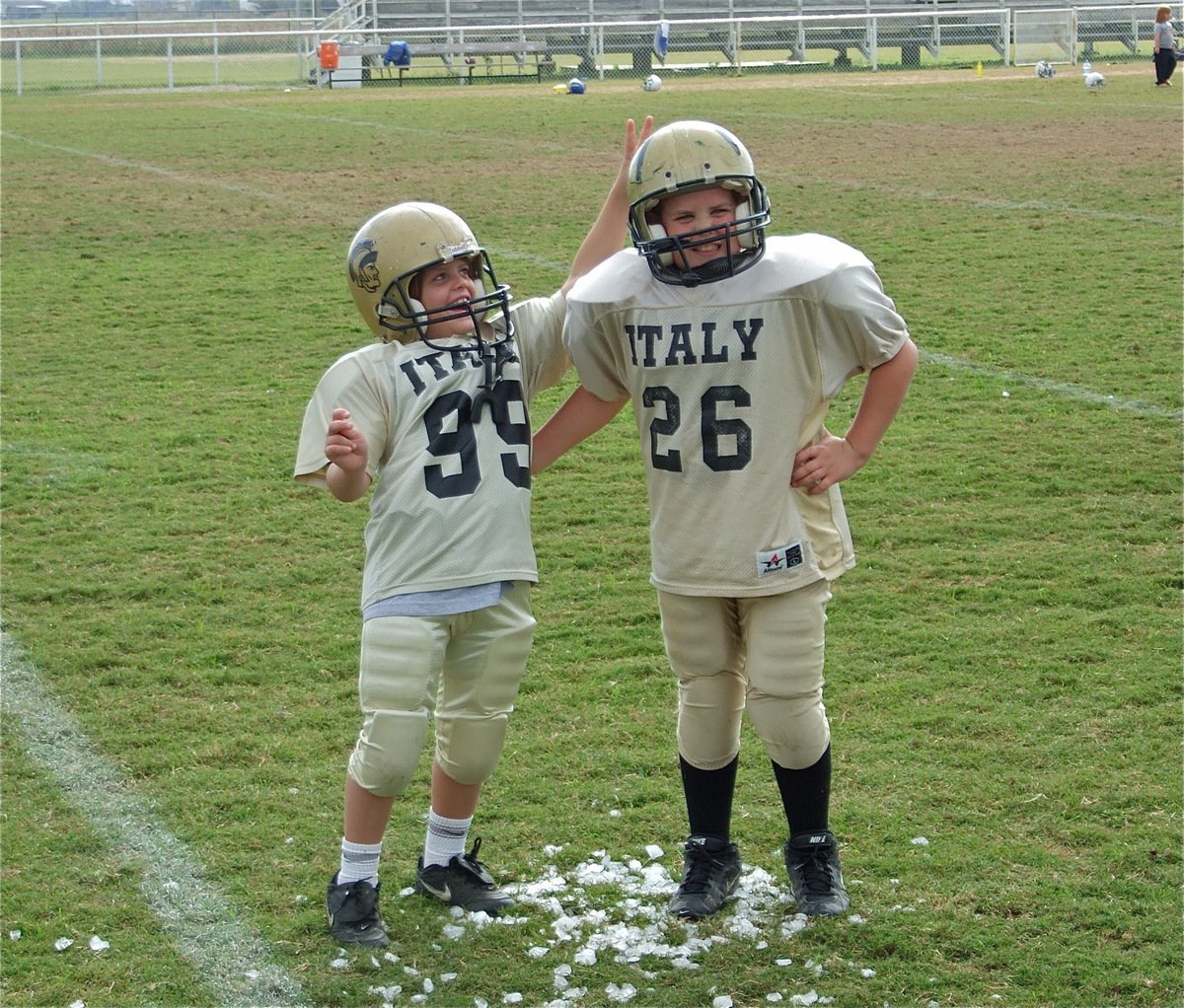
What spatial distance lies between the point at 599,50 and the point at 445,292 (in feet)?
92.1

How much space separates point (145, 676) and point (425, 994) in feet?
6.31

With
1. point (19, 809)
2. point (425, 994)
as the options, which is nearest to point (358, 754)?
point (425, 994)

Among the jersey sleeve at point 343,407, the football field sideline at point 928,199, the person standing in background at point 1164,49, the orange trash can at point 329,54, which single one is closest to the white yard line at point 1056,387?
the football field sideline at point 928,199

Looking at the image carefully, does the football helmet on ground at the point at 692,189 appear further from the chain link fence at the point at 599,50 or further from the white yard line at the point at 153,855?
the chain link fence at the point at 599,50

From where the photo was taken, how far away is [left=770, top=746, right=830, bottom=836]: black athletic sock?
325 centimetres

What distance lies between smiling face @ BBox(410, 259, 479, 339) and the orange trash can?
86.0ft

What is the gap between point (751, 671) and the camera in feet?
10.3

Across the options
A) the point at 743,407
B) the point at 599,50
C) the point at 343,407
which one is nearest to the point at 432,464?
the point at 343,407

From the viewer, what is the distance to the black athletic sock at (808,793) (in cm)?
→ 325

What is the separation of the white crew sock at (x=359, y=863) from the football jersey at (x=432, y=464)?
509mm

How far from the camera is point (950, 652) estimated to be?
450 centimetres

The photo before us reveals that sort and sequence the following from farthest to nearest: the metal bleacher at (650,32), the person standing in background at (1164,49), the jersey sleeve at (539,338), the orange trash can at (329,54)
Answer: the metal bleacher at (650,32) < the orange trash can at (329,54) < the person standing in background at (1164,49) < the jersey sleeve at (539,338)

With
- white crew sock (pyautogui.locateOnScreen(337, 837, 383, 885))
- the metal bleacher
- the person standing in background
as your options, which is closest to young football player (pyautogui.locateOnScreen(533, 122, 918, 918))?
white crew sock (pyautogui.locateOnScreen(337, 837, 383, 885))

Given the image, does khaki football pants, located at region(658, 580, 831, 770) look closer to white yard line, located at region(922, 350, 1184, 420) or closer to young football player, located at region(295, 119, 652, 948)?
young football player, located at region(295, 119, 652, 948)
